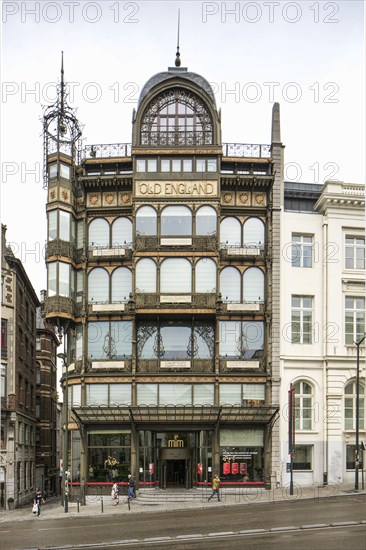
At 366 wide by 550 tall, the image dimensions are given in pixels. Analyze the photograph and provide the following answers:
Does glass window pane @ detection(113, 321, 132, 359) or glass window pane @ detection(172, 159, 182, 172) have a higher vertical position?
glass window pane @ detection(172, 159, 182, 172)

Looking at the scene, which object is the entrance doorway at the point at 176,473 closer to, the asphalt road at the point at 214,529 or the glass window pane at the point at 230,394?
the glass window pane at the point at 230,394

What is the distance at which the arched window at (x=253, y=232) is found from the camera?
57.9 meters

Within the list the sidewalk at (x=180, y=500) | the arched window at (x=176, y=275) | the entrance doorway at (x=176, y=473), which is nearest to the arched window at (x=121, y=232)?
the arched window at (x=176, y=275)

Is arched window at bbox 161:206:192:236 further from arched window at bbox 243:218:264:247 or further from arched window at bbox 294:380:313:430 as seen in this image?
arched window at bbox 294:380:313:430

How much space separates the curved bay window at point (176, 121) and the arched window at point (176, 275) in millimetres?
8258

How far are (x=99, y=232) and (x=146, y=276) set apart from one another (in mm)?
4772

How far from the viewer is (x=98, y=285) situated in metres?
57.5

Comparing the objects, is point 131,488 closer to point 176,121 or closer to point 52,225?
point 52,225

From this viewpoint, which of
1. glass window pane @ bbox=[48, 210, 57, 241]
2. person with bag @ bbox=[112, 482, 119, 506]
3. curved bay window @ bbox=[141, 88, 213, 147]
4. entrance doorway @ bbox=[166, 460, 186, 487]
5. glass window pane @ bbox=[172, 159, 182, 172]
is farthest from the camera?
curved bay window @ bbox=[141, 88, 213, 147]

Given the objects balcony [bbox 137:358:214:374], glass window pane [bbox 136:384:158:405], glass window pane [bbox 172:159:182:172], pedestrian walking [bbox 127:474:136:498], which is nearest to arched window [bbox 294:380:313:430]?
balcony [bbox 137:358:214:374]

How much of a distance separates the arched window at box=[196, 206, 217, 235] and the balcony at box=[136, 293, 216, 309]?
14.3 feet

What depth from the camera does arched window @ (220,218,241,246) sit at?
5766 centimetres

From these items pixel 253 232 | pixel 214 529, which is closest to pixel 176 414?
pixel 253 232

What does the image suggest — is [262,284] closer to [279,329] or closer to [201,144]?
[279,329]
